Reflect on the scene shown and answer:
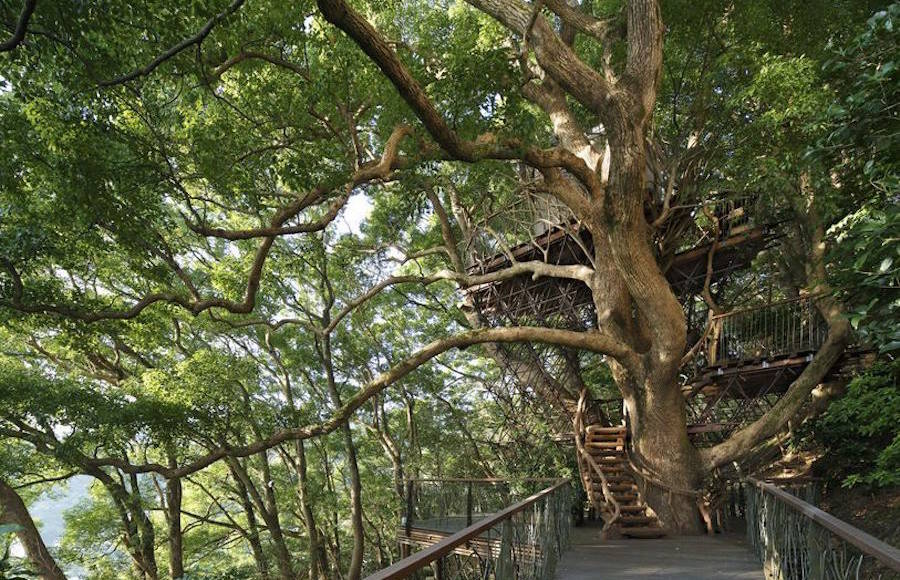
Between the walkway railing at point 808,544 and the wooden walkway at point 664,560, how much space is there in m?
0.35

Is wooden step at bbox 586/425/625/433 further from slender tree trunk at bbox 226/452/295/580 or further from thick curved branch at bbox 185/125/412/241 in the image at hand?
slender tree trunk at bbox 226/452/295/580

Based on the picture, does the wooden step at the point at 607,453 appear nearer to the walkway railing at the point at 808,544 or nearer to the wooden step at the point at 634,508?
the wooden step at the point at 634,508

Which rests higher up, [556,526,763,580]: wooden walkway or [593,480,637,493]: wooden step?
[593,480,637,493]: wooden step

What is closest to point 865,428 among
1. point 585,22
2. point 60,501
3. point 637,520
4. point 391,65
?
point 637,520

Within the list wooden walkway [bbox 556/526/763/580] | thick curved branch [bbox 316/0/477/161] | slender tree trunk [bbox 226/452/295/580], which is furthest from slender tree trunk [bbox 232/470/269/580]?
thick curved branch [bbox 316/0/477/161]

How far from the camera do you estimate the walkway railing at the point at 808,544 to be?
8.36ft

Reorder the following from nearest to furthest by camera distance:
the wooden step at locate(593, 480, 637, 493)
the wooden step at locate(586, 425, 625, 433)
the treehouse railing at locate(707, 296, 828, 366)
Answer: the treehouse railing at locate(707, 296, 828, 366) < the wooden step at locate(593, 480, 637, 493) < the wooden step at locate(586, 425, 625, 433)

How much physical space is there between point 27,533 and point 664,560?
10.4 meters

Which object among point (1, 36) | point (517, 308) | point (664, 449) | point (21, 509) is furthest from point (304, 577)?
point (1, 36)

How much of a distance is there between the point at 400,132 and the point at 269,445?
195 inches

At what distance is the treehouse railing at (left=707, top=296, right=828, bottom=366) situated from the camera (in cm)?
1000

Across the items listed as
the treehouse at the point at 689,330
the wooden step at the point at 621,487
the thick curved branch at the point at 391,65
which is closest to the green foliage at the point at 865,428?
the treehouse at the point at 689,330

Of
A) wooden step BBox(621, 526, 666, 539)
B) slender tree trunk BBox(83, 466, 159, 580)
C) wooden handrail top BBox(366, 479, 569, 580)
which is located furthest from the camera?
slender tree trunk BBox(83, 466, 159, 580)

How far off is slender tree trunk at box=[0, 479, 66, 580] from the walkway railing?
10.3 metres
